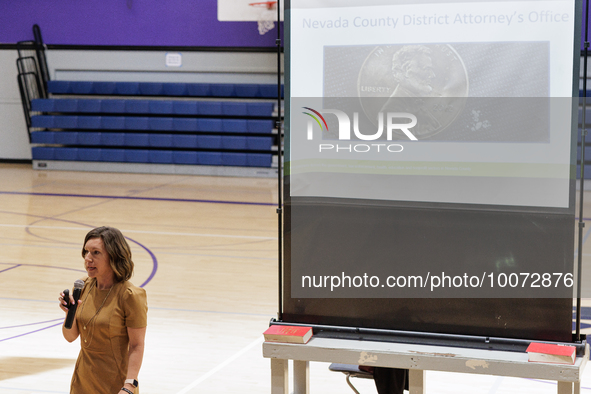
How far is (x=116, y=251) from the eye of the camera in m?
2.29

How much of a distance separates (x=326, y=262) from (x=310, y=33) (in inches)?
30.0

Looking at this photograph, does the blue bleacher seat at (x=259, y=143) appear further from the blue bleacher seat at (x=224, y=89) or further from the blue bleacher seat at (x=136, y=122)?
the blue bleacher seat at (x=136, y=122)

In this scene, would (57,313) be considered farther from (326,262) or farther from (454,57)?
(454,57)

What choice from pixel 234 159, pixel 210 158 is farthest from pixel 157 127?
pixel 234 159

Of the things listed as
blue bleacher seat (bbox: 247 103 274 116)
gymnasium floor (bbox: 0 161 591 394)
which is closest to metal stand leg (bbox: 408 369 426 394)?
gymnasium floor (bbox: 0 161 591 394)

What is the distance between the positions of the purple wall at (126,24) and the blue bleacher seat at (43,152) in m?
2.00

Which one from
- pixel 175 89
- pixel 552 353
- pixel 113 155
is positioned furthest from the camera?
pixel 113 155

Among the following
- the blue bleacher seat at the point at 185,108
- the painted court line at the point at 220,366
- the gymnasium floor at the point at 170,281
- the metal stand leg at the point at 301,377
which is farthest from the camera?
the blue bleacher seat at the point at 185,108

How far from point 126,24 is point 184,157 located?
8.82 feet

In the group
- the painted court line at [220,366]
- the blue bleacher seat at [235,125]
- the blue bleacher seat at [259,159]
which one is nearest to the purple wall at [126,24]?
the blue bleacher seat at [235,125]

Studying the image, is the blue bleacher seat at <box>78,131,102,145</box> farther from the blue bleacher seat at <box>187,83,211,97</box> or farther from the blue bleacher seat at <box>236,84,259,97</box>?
the blue bleacher seat at <box>236,84,259,97</box>

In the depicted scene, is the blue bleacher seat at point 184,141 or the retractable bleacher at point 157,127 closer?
the retractable bleacher at point 157,127

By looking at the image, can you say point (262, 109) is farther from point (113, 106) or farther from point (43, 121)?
point (43, 121)

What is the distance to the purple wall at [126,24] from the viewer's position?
12.5 meters
